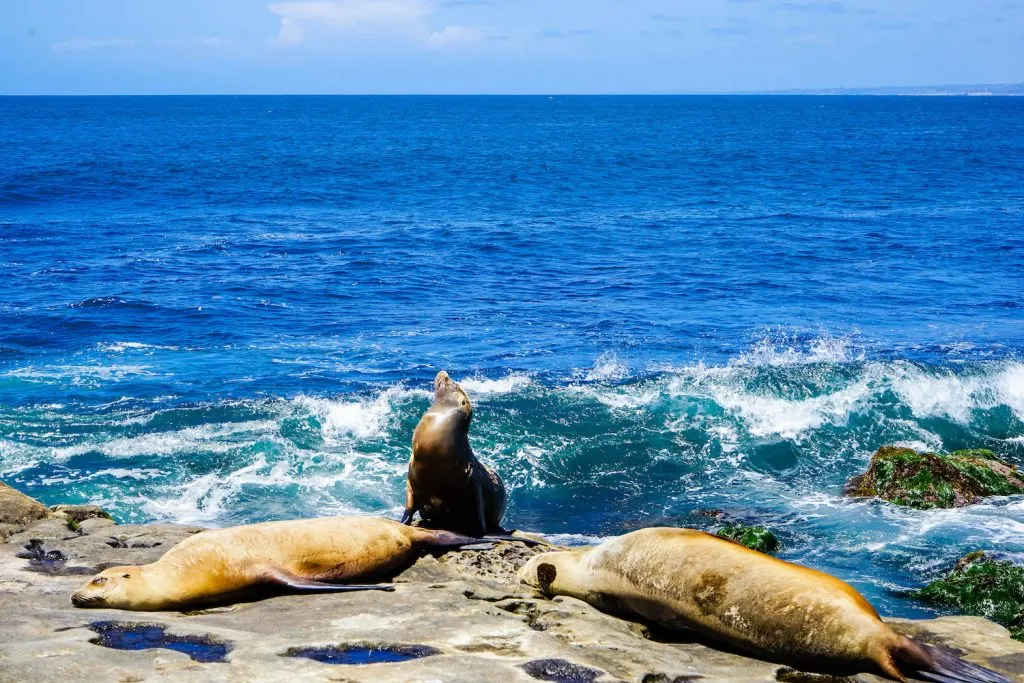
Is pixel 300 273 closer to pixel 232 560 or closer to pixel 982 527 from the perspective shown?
pixel 982 527

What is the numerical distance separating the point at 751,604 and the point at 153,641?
3.33 metres

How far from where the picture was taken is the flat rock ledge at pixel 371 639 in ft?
18.0

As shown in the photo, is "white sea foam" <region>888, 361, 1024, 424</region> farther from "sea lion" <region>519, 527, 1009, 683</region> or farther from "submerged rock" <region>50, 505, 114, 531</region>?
"submerged rock" <region>50, 505, 114, 531</region>

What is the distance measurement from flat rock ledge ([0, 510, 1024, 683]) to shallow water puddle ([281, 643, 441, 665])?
11mm

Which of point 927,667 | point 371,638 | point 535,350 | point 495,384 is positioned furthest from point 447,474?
point 535,350

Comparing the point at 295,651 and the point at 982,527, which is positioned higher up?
the point at 295,651

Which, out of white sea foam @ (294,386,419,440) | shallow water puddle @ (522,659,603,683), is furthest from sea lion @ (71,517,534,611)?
white sea foam @ (294,386,419,440)

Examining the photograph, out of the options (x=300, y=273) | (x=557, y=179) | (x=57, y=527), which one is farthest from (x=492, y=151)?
(x=57, y=527)

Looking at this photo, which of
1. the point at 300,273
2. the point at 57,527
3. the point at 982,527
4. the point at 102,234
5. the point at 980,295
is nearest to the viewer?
the point at 57,527

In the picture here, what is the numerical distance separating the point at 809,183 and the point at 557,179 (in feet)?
41.1

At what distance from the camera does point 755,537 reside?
1157 cm

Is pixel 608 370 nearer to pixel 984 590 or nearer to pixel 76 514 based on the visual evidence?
pixel 984 590

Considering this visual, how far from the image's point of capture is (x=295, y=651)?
586 centimetres

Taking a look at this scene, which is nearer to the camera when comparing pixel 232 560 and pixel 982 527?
pixel 232 560
